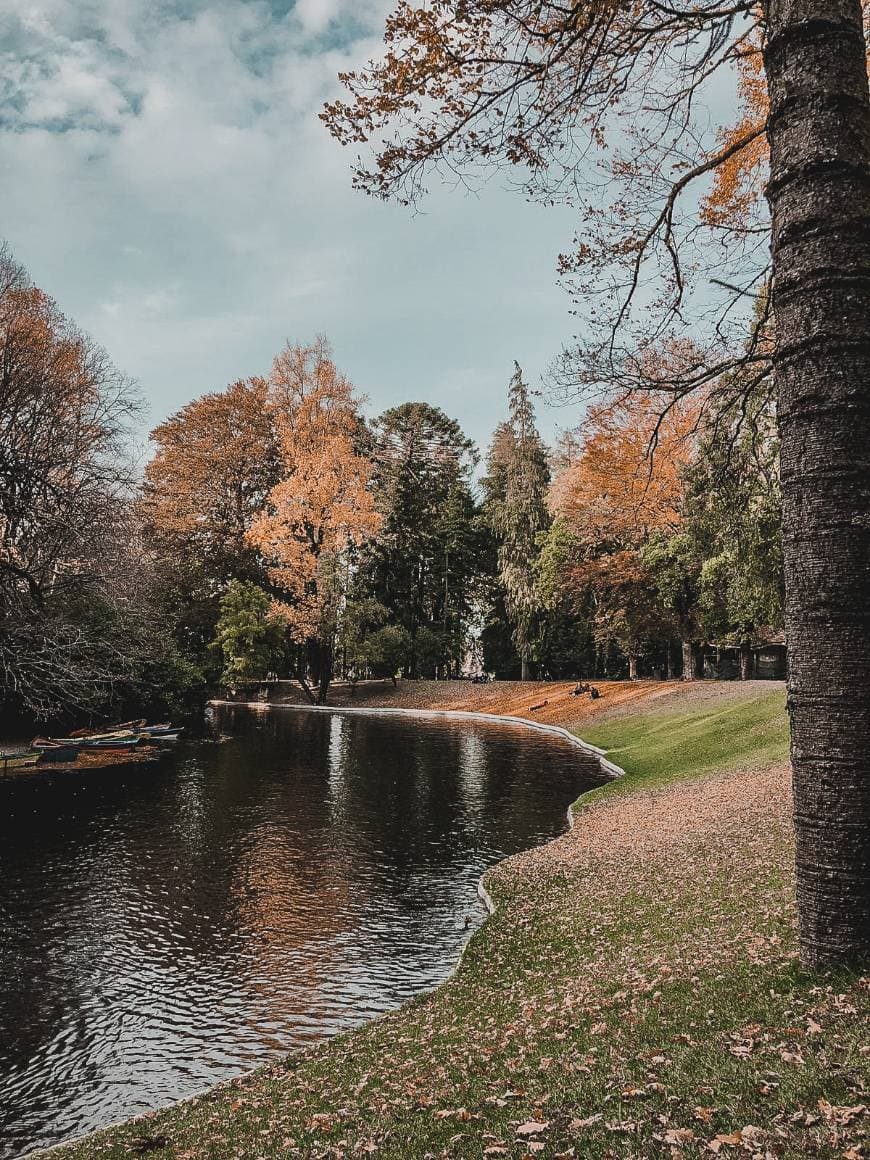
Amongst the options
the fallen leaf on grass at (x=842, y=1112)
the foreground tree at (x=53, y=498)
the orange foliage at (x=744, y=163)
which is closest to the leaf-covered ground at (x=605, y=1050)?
the fallen leaf on grass at (x=842, y=1112)

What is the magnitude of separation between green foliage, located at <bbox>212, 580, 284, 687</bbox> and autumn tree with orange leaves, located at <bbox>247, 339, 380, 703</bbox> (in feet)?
7.09

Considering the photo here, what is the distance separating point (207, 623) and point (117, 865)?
120 ft

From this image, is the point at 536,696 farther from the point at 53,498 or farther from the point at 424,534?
the point at 53,498

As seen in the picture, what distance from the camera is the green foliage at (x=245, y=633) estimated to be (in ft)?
147

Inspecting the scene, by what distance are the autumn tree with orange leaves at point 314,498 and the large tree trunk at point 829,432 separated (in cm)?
3910

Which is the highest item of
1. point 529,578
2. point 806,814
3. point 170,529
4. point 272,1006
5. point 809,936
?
point 170,529

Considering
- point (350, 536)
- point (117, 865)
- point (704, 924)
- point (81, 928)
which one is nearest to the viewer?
point (704, 924)

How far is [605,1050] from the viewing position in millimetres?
4891

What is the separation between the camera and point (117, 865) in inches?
565

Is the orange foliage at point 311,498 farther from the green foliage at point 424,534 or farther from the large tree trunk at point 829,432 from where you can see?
the large tree trunk at point 829,432

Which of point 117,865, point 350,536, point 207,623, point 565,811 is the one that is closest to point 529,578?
point 350,536

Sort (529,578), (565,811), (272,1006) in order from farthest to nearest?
(529,578) → (565,811) → (272,1006)

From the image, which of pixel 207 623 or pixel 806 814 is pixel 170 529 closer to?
pixel 207 623

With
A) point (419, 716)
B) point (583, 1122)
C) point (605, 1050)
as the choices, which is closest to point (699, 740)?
point (605, 1050)
